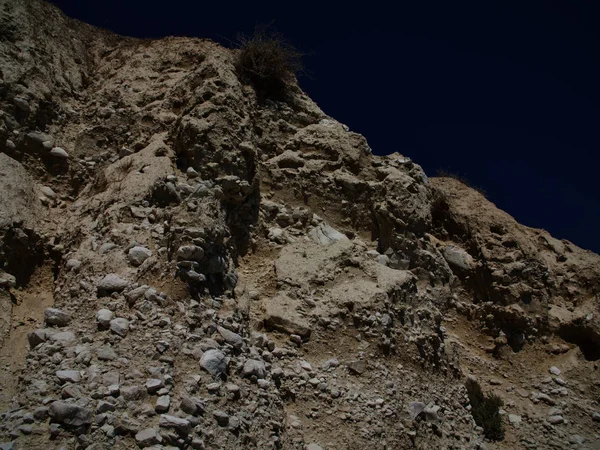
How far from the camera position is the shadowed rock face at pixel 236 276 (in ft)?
14.4

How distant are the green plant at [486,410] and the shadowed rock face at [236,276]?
0.87 feet

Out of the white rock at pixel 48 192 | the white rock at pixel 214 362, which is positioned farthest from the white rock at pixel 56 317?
the white rock at pixel 48 192

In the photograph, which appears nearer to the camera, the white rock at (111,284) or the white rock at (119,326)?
the white rock at (119,326)

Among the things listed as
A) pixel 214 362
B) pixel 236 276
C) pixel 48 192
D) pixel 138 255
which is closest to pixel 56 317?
pixel 138 255

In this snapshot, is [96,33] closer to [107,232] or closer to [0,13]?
[0,13]

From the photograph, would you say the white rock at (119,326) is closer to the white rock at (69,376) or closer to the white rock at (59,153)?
the white rock at (69,376)

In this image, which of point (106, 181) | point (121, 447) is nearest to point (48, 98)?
point (106, 181)

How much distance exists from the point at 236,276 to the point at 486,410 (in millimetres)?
5099

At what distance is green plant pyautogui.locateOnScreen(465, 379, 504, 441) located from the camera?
25.6 feet

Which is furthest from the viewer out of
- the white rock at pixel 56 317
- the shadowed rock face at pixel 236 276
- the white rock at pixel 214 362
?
the white rock at pixel 214 362

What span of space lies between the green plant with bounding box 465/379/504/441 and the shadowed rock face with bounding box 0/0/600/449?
0.87 feet

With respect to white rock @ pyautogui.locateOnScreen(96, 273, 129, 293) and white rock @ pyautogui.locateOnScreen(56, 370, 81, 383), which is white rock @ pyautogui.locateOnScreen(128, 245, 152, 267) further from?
white rock @ pyautogui.locateOnScreen(56, 370, 81, 383)

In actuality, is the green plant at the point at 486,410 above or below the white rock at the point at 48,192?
below

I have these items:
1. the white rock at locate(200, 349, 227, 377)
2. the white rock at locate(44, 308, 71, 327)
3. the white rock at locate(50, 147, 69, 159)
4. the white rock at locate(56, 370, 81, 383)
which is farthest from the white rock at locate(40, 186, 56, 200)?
the white rock at locate(200, 349, 227, 377)
